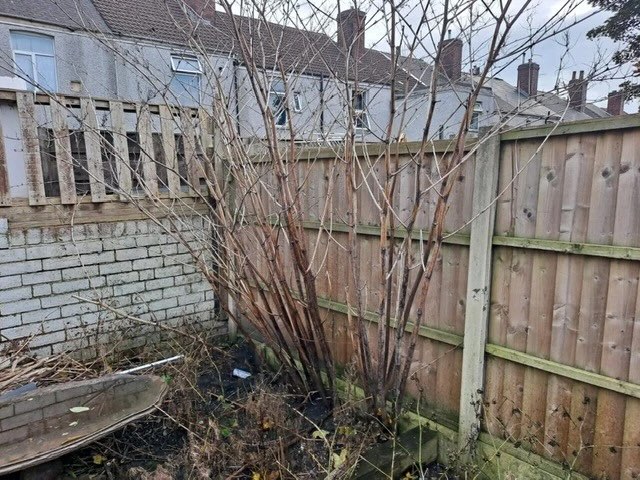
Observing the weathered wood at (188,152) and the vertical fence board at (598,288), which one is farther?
the weathered wood at (188,152)

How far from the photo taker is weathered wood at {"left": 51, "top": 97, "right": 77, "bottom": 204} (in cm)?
392

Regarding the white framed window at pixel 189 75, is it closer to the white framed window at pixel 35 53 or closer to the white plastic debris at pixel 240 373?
the white plastic debris at pixel 240 373

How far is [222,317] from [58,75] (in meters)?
9.98

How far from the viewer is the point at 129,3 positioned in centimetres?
1223

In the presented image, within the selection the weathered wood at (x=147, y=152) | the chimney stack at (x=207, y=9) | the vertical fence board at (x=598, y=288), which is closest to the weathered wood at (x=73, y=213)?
the weathered wood at (x=147, y=152)

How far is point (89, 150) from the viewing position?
4199mm

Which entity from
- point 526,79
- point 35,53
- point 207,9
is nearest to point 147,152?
point 207,9

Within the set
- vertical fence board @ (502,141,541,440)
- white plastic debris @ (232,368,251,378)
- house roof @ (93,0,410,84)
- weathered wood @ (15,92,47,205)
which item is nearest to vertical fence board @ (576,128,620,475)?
vertical fence board @ (502,141,541,440)

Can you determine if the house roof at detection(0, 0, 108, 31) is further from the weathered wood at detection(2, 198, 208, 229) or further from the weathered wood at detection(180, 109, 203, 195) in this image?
the weathered wood at detection(2, 198, 208, 229)

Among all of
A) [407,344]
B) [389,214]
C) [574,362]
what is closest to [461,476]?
[407,344]

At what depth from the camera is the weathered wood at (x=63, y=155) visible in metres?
3.92

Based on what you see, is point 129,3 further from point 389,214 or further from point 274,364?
point 389,214

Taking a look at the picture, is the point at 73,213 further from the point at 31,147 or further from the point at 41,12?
the point at 41,12

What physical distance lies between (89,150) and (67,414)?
2396 millimetres
